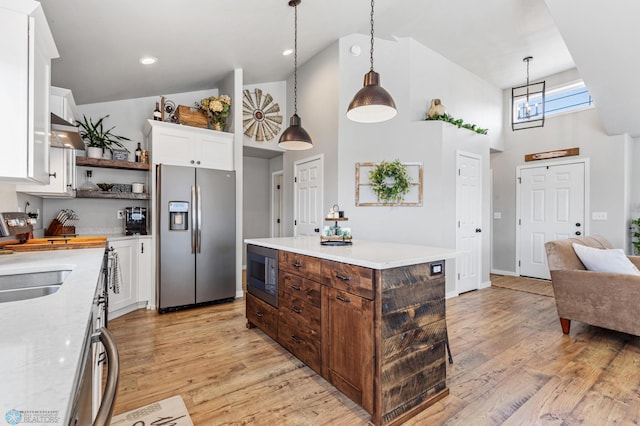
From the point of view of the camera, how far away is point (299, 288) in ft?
7.87

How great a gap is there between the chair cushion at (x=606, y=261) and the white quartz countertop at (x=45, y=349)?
383 cm

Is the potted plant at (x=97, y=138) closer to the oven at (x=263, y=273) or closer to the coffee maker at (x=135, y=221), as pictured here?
the coffee maker at (x=135, y=221)

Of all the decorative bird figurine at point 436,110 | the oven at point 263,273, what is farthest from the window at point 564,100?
the oven at point 263,273

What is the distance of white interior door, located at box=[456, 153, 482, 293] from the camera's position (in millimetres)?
4617

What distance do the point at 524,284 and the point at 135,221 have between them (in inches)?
233

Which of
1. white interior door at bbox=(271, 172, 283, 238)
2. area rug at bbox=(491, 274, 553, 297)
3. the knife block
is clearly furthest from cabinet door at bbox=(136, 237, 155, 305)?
area rug at bbox=(491, 274, 553, 297)

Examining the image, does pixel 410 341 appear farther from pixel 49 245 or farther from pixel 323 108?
pixel 323 108

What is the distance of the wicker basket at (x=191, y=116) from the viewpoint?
4.11 metres

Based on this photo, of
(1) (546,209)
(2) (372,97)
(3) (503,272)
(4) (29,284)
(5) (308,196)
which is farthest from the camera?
(3) (503,272)

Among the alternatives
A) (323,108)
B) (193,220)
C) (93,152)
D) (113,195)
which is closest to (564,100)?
(323,108)

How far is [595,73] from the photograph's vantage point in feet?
12.1

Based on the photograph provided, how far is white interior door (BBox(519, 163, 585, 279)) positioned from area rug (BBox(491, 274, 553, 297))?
0.26 m

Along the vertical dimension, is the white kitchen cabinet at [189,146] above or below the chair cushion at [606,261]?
above

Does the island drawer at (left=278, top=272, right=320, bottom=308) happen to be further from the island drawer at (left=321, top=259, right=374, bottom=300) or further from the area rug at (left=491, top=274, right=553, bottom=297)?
the area rug at (left=491, top=274, right=553, bottom=297)
